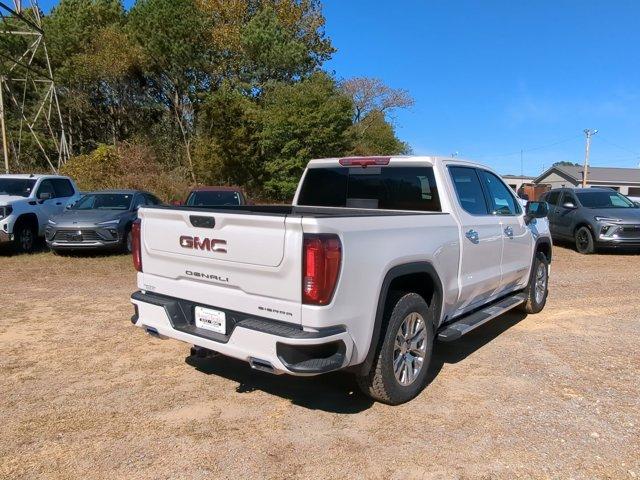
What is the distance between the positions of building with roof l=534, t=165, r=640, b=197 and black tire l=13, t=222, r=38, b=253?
157 ft

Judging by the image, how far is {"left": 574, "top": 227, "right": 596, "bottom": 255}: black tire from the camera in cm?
1281

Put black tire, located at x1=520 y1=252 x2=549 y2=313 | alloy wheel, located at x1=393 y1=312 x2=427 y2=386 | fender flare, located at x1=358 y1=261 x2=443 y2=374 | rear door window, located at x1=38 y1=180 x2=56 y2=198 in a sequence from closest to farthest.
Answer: fender flare, located at x1=358 y1=261 x2=443 y2=374 → alloy wheel, located at x1=393 y1=312 x2=427 y2=386 → black tire, located at x1=520 y1=252 x2=549 y2=313 → rear door window, located at x1=38 y1=180 x2=56 y2=198

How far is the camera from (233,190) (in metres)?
13.2

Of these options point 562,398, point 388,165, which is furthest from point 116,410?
point 562,398

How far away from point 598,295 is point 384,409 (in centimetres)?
578

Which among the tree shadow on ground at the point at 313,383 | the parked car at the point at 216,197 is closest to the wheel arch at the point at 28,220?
the parked car at the point at 216,197

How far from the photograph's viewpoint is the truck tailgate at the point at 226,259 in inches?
127

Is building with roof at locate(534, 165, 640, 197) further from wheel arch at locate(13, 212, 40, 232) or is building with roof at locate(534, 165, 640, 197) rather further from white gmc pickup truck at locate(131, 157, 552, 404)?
white gmc pickup truck at locate(131, 157, 552, 404)

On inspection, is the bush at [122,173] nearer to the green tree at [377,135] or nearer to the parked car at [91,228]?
the parked car at [91,228]

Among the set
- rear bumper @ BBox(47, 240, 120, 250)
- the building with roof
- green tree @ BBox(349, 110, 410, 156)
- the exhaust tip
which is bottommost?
rear bumper @ BBox(47, 240, 120, 250)

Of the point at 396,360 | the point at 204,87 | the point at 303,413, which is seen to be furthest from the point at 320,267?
the point at 204,87

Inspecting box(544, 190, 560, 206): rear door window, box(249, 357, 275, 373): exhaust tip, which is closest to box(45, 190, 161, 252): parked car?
box(249, 357, 275, 373): exhaust tip

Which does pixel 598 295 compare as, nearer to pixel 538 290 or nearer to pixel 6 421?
pixel 538 290

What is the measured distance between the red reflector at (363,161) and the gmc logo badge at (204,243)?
2072 mm
